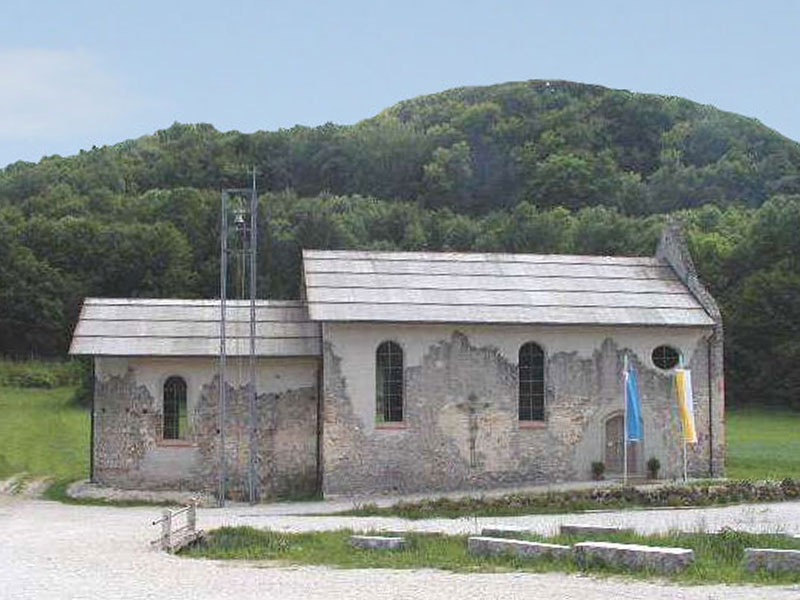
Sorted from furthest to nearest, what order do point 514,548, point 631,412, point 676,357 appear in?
point 676,357 < point 631,412 < point 514,548

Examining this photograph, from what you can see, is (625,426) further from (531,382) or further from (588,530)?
(588,530)

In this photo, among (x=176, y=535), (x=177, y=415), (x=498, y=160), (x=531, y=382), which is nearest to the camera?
(x=176, y=535)

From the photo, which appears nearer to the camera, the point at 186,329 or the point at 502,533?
the point at 502,533

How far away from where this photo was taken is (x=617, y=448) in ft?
123

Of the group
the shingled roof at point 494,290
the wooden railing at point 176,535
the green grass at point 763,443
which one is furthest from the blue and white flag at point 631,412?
the wooden railing at point 176,535

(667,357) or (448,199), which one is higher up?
(448,199)

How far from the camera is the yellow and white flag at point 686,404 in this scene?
35.2 meters

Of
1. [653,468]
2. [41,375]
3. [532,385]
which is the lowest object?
[653,468]

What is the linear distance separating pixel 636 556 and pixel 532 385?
19.2 metres

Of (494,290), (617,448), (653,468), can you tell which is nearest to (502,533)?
(617,448)

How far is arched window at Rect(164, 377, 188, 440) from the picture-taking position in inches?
1426

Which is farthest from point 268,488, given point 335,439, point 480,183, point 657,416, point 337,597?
point 480,183

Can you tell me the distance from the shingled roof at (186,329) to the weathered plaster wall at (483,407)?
5.89 ft

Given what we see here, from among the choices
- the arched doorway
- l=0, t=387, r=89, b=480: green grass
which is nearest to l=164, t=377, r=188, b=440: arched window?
l=0, t=387, r=89, b=480: green grass
